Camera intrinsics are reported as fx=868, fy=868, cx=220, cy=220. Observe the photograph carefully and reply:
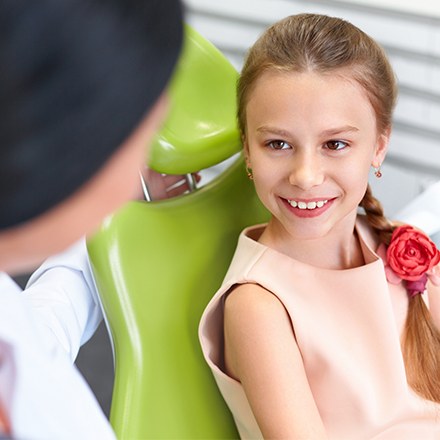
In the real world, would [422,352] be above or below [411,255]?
below

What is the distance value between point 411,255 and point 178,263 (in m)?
0.36

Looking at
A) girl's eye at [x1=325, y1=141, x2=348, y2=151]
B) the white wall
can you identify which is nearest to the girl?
girl's eye at [x1=325, y1=141, x2=348, y2=151]

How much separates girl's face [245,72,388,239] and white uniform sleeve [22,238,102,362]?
304 millimetres

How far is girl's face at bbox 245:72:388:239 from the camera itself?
117 centimetres

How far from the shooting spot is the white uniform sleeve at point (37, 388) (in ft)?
2.27

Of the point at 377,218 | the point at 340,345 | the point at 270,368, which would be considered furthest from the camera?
the point at 377,218

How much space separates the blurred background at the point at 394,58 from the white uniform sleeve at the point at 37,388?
1308 millimetres

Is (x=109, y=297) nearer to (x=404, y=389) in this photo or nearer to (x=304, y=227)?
(x=304, y=227)

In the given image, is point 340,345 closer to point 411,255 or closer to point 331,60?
point 411,255

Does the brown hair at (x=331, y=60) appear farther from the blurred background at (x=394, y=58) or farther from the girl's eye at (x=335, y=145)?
the blurred background at (x=394, y=58)

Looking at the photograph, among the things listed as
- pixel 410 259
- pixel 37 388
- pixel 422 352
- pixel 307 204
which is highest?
pixel 37 388

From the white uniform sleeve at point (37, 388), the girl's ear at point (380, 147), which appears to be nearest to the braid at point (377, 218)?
the girl's ear at point (380, 147)

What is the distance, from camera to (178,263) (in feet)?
4.48

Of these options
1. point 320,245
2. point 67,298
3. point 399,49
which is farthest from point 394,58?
point 67,298
